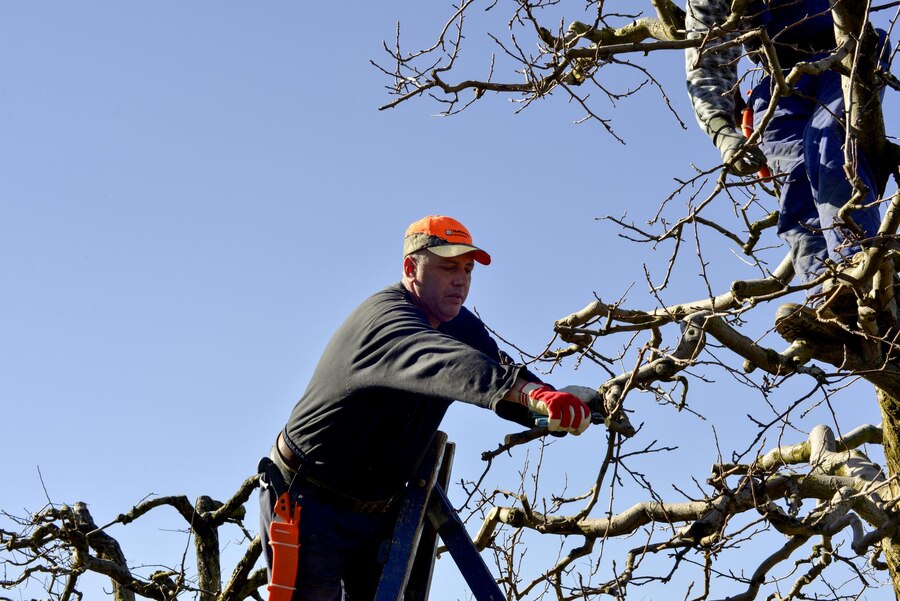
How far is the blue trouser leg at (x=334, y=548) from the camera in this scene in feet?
14.4

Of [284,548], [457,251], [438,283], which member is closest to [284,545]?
[284,548]

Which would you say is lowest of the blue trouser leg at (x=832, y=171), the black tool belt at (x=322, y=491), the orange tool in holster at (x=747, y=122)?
the black tool belt at (x=322, y=491)

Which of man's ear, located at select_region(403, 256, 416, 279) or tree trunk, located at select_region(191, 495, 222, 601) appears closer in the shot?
man's ear, located at select_region(403, 256, 416, 279)

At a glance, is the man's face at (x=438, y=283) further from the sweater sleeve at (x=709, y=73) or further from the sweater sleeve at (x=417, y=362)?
the sweater sleeve at (x=709, y=73)

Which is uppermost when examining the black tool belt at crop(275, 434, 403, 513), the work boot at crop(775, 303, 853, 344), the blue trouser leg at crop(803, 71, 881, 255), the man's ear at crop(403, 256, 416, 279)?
the blue trouser leg at crop(803, 71, 881, 255)

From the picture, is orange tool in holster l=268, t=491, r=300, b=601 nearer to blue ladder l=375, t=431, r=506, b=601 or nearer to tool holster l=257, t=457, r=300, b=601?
tool holster l=257, t=457, r=300, b=601

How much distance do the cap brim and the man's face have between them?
3 centimetres

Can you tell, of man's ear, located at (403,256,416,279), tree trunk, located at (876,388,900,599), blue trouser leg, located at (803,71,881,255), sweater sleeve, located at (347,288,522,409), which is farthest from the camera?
tree trunk, located at (876,388,900,599)

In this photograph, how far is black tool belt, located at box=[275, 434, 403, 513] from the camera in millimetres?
4391

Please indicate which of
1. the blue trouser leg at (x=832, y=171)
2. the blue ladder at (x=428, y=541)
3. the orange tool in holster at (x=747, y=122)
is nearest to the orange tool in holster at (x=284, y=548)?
the blue ladder at (x=428, y=541)

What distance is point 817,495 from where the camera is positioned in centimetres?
571

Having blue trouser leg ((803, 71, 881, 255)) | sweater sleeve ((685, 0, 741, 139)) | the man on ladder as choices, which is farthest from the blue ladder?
sweater sleeve ((685, 0, 741, 139))

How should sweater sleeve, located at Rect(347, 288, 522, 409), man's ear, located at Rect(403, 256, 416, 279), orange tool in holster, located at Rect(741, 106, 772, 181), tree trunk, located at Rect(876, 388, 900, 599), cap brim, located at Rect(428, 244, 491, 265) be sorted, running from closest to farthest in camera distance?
sweater sleeve, located at Rect(347, 288, 522, 409)
cap brim, located at Rect(428, 244, 491, 265)
man's ear, located at Rect(403, 256, 416, 279)
orange tool in holster, located at Rect(741, 106, 772, 181)
tree trunk, located at Rect(876, 388, 900, 599)

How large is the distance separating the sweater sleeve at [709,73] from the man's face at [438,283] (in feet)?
5.74
